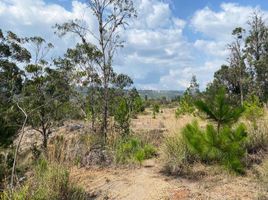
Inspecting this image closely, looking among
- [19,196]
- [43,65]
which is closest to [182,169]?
[19,196]

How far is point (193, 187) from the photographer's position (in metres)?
7.56

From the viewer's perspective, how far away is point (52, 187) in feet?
23.6

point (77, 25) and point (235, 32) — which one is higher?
point (235, 32)

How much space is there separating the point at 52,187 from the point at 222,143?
11.0 feet

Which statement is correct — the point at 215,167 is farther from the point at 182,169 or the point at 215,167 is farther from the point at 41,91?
the point at 41,91

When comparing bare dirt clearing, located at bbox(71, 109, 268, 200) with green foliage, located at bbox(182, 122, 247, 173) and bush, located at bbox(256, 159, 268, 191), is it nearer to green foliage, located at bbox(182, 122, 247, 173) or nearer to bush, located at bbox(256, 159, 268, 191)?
bush, located at bbox(256, 159, 268, 191)

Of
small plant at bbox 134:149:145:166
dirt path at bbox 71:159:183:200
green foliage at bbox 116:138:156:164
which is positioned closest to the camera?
dirt path at bbox 71:159:183:200

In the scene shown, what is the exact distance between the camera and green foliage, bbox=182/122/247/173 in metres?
8.07

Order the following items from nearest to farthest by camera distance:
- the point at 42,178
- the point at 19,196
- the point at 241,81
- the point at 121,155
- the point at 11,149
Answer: the point at 19,196
the point at 42,178
the point at 121,155
the point at 11,149
the point at 241,81

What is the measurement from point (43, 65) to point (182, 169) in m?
11.0

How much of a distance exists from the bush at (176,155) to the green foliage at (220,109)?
862mm

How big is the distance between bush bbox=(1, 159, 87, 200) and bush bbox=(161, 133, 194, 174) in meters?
2.07

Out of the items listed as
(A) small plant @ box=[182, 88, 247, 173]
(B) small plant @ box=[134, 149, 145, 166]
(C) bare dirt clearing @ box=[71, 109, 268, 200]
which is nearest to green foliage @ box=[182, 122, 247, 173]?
(A) small plant @ box=[182, 88, 247, 173]

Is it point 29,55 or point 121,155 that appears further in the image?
point 29,55
